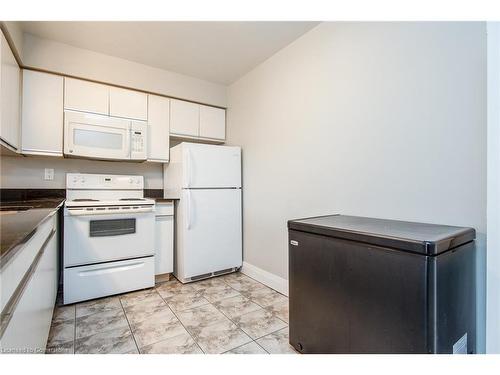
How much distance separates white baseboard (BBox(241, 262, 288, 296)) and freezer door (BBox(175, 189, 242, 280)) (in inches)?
5.7

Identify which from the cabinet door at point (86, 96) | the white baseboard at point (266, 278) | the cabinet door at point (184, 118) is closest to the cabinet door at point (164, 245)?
the white baseboard at point (266, 278)

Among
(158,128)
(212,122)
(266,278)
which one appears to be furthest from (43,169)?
(266,278)

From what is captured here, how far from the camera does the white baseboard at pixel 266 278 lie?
2443mm

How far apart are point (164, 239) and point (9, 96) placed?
5.61ft

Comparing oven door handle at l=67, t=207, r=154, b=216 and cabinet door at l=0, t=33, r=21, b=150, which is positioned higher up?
cabinet door at l=0, t=33, r=21, b=150

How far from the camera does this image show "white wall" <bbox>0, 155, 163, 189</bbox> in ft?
7.93

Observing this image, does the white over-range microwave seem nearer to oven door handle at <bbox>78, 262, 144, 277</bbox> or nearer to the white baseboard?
oven door handle at <bbox>78, 262, 144, 277</bbox>

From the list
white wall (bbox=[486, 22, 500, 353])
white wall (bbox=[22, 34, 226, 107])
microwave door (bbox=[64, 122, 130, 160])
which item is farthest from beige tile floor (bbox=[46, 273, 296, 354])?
white wall (bbox=[22, 34, 226, 107])

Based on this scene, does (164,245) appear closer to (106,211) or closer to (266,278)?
(106,211)

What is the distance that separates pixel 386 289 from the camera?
3.56 ft

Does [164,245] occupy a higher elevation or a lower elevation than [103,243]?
lower

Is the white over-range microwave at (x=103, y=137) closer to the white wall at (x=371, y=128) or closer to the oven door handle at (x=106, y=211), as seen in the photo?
the oven door handle at (x=106, y=211)
